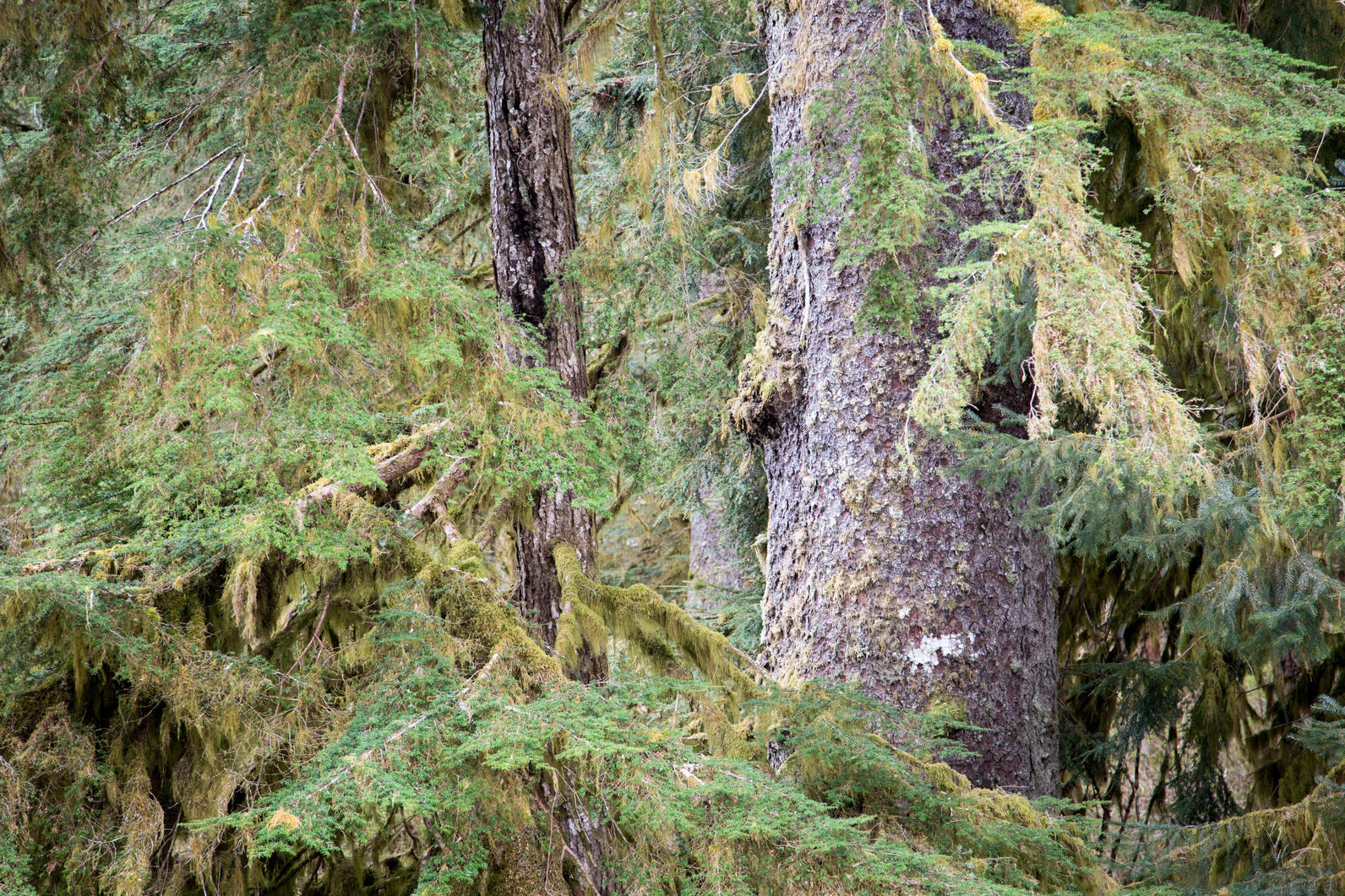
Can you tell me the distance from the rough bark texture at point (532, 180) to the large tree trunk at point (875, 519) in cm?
91

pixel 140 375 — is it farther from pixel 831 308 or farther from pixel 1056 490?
pixel 1056 490

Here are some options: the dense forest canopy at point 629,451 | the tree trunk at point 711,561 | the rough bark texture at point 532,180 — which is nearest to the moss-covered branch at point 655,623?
the dense forest canopy at point 629,451

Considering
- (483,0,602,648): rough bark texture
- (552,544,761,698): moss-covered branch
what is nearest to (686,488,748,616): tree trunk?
(483,0,602,648): rough bark texture

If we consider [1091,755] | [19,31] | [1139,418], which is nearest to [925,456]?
[1139,418]

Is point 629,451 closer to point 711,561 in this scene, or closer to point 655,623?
point 655,623

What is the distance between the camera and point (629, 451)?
4.37 meters

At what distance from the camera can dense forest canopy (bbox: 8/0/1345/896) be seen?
108 inches

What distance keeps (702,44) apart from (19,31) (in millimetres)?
3166

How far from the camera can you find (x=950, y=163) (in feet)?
13.7

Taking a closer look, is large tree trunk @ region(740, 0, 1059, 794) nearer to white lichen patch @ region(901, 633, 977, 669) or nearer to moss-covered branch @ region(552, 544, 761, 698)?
white lichen patch @ region(901, 633, 977, 669)

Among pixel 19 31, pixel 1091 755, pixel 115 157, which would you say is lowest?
pixel 1091 755

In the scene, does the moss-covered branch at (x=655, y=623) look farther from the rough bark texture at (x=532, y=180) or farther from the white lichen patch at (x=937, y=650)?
the white lichen patch at (x=937, y=650)

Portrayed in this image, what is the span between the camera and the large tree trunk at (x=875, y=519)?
3934 millimetres

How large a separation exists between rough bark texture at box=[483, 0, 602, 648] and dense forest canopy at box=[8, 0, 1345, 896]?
2cm
